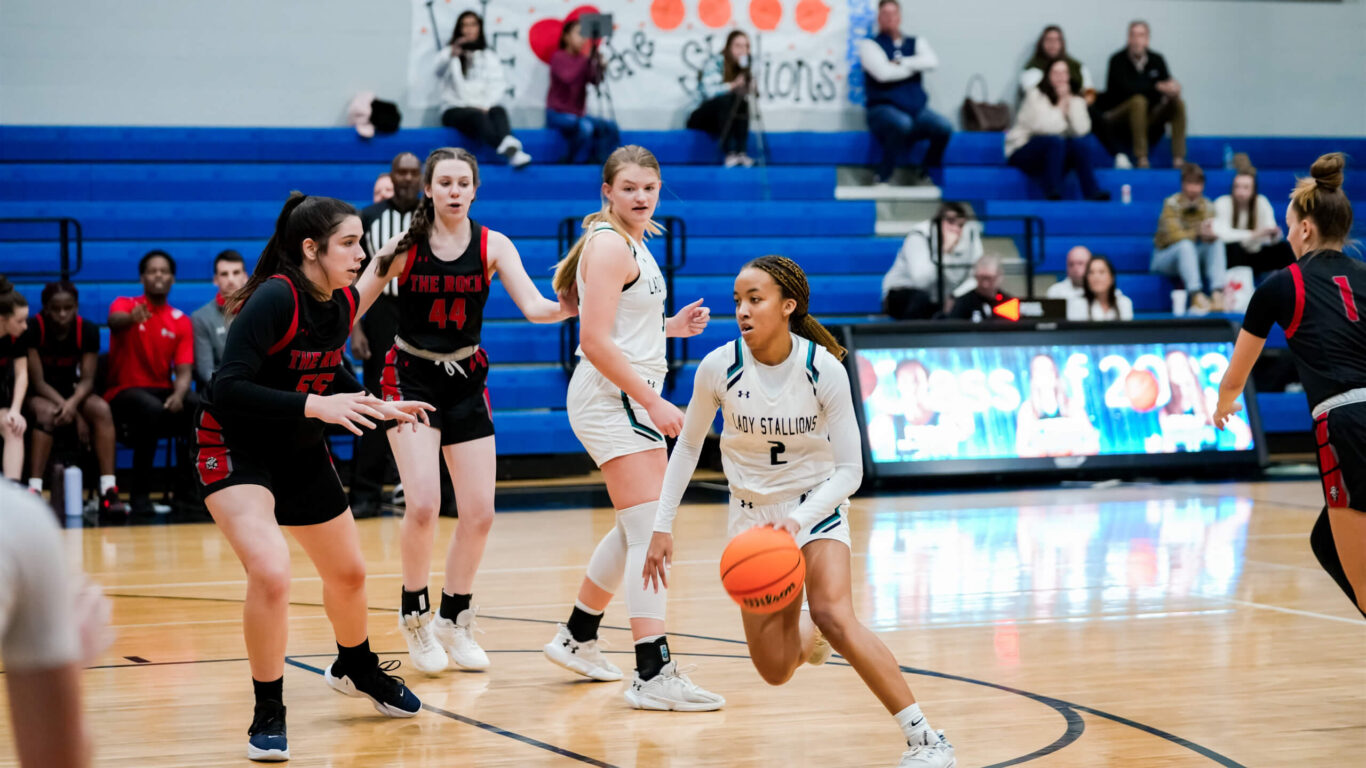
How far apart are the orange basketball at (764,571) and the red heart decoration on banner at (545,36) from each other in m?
11.6

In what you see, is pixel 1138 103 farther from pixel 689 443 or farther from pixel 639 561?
pixel 689 443

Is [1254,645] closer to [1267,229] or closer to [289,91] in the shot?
[1267,229]

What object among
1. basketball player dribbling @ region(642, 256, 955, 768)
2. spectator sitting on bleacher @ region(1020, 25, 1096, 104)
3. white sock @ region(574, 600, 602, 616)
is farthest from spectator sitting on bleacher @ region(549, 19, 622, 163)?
basketball player dribbling @ region(642, 256, 955, 768)

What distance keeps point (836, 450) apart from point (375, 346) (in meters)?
6.16

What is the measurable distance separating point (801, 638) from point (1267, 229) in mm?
10967

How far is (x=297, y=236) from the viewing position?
14.0 feet

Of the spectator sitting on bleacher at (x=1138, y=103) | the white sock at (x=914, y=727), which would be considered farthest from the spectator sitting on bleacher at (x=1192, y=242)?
the white sock at (x=914, y=727)

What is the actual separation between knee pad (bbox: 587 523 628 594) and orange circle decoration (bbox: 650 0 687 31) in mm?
10950

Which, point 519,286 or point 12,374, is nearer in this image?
point 519,286

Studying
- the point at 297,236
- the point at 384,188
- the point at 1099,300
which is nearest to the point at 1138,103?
the point at 1099,300

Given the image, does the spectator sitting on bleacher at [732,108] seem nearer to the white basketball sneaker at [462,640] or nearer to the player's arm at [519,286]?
the player's arm at [519,286]

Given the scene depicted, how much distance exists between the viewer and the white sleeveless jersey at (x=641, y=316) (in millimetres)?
4816

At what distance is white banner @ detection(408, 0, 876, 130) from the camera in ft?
47.6

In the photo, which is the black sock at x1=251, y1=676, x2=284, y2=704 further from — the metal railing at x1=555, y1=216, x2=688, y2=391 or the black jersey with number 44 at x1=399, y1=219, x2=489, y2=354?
the metal railing at x1=555, y1=216, x2=688, y2=391
